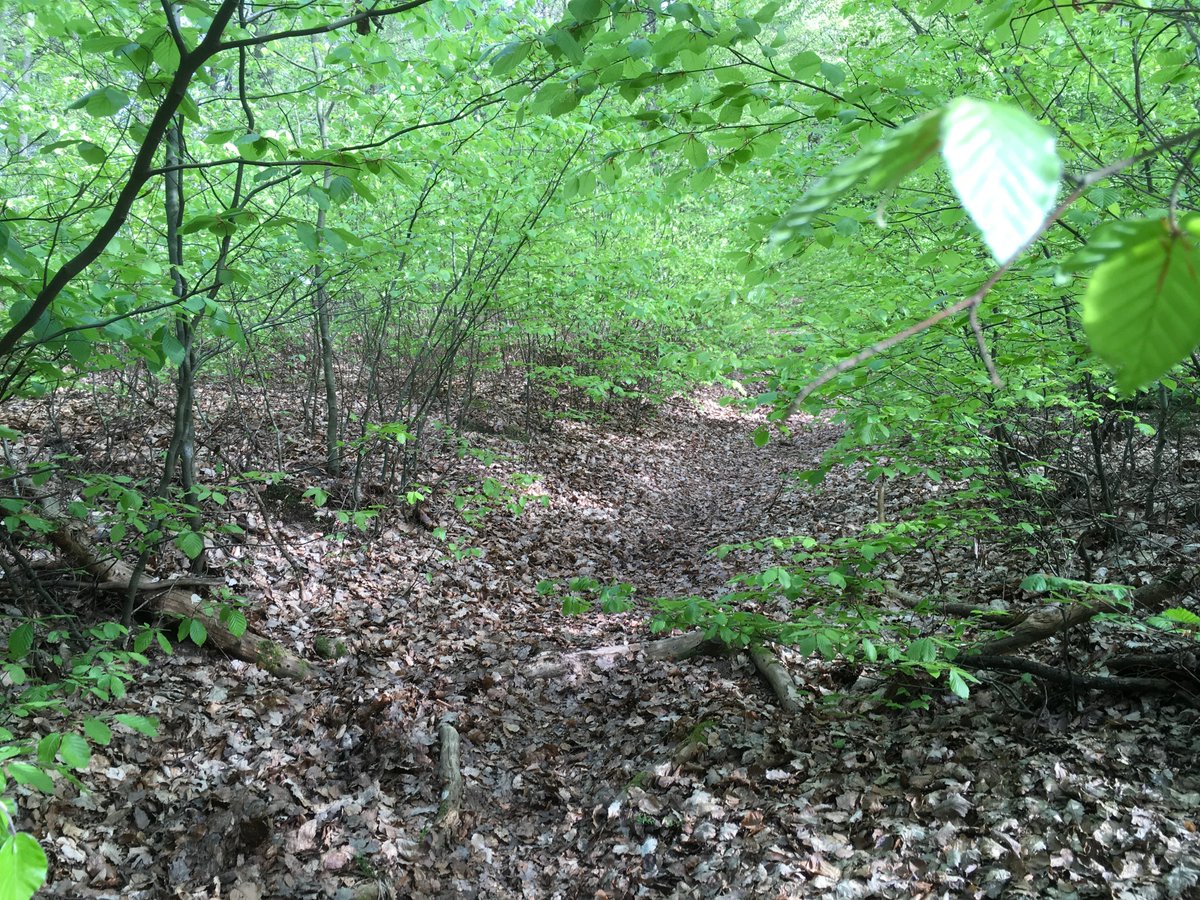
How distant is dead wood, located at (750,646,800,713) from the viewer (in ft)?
13.1

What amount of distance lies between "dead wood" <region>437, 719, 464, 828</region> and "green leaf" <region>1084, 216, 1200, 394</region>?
149 inches

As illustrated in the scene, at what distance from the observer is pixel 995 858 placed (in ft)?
8.82

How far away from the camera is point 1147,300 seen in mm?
546

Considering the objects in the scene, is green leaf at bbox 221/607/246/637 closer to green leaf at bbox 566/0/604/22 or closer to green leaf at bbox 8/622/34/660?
green leaf at bbox 8/622/34/660

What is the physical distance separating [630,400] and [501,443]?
167 inches

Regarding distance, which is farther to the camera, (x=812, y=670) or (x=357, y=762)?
A: (x=812, y=670)

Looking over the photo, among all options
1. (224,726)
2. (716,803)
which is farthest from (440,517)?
(716,803)

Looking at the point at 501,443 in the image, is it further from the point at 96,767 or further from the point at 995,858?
the point at 995,858

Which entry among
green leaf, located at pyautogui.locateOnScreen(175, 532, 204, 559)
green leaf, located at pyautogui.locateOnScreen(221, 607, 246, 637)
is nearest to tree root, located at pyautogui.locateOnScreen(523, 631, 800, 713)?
green leaf, located at pyautogui.locateOnScreen(221, 607, 246, 637)

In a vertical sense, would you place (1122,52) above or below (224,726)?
above

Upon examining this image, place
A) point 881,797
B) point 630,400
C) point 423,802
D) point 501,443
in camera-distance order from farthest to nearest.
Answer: point 630,400 < point 501,443 < point 423,802 < point 881,797

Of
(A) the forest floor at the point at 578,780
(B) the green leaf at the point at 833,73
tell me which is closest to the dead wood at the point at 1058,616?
(A) the forest floor at the point at 578,780

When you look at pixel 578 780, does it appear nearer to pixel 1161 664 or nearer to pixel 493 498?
pixel 1161 664

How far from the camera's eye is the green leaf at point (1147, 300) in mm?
536
